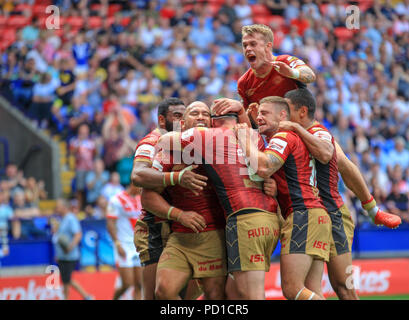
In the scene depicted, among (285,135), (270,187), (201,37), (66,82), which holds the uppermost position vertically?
(201,37)

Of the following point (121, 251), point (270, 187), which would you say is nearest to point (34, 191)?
point (121, 251)

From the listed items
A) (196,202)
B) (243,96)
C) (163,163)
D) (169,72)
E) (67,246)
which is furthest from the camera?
(169,72)

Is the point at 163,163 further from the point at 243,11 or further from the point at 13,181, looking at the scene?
the point at 243,11

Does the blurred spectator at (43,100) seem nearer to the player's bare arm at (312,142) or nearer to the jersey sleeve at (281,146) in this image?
the player's bare arm at (312,142)

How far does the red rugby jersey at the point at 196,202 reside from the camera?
6.61m

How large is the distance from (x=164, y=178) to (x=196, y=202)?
1.34 ft

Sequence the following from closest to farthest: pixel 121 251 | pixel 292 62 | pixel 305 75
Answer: pixel 305 75, pixel 292 62, pixel 121 251

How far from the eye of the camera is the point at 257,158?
625cm

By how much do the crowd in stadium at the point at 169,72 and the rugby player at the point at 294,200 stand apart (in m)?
7.10

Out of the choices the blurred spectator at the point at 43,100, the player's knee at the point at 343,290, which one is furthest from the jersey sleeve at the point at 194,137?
the blurred spectator at the point at 43,100

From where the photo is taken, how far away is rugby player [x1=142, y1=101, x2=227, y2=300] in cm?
648

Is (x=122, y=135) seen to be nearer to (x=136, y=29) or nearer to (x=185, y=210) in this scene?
(x=136, y=29)
